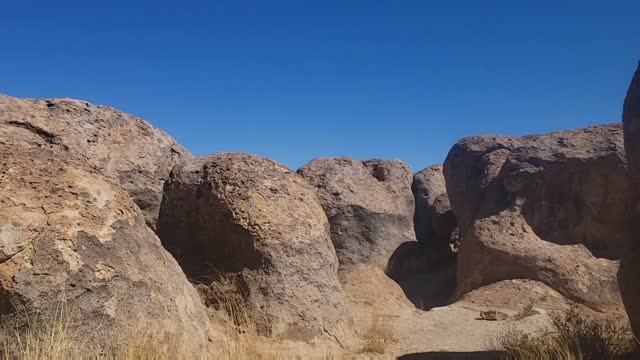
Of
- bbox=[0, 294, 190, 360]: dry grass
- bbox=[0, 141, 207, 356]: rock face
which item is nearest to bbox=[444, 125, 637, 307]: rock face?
bbox=[0, 141, 207, 356]: rock face

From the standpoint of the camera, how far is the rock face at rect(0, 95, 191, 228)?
23.7 ft

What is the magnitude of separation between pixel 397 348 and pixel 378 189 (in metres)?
7.17

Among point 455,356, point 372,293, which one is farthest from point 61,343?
point 372,293

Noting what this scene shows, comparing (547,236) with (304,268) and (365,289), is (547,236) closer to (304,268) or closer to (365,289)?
(365,289)

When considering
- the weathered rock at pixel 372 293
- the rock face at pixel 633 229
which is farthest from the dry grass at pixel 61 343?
the weathered rock at pixel 372 293

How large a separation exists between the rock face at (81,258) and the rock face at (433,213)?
11.6 m

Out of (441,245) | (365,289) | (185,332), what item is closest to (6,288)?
(185,332)

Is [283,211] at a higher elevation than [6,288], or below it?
higher

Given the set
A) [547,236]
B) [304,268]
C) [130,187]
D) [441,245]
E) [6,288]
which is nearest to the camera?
[6,288]

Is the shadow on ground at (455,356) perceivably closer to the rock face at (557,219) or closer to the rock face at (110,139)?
the rock face at (110,139)

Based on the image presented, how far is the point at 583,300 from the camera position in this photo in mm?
11188

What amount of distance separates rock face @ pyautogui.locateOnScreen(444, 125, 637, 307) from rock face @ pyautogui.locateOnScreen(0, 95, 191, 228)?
6.10m

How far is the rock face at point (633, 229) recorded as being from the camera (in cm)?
565

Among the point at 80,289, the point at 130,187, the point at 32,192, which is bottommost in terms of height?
the point at 80,289
